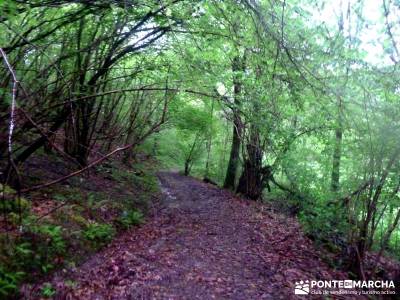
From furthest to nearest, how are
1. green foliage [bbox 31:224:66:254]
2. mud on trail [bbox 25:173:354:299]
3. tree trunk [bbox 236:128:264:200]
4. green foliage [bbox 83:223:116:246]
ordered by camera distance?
tree trunk [bbox 236:128:264:200] → green foliage [bbox 83:223:116:246] → green foliage [bbox 31:224:66:254] → mud on trail [bbox 25:173:354:299]

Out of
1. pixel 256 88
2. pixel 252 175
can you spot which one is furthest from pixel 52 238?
pixel 252 175

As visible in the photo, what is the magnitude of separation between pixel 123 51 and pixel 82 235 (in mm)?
3957

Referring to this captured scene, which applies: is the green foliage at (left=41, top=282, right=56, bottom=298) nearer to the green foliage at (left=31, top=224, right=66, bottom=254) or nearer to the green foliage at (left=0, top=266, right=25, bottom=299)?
the green foliage at (left=0, top=266, right=25, bottom=299)

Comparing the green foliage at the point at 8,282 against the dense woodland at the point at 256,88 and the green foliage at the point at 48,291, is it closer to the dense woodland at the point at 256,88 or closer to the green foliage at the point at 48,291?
the dense woodland at the point at 256,88

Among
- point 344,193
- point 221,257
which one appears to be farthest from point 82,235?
point 344,193

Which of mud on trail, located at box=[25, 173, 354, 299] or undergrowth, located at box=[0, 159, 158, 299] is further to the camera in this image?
mud on trail, located at box=[25, 173, 354, 299]

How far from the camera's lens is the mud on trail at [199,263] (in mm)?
4688

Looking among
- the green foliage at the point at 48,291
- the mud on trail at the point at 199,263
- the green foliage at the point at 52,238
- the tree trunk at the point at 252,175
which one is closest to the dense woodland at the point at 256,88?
the green foliage at the point at 52,238

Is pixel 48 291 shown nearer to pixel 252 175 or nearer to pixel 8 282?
pixel 8 282

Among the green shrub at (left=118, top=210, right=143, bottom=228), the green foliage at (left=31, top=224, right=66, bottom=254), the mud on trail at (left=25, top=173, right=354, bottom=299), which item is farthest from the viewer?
the green shrub at (left=118, top=210, right=143, bottom=228)

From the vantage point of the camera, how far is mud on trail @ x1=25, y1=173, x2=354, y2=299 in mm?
4688

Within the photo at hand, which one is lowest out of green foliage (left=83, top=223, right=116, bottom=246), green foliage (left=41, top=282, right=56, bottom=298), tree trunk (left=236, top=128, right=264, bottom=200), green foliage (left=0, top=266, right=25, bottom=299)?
green foliage (left=41, top=282, right=56, bottom=298)

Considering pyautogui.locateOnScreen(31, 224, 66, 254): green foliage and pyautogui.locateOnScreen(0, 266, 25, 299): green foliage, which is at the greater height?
pyautogui.locateOnScreen(31, 224, 66, 254): green foliage

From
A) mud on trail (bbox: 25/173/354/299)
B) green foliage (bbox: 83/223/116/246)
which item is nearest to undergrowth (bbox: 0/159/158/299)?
green foliage (bbox: 83/223/116/246)
